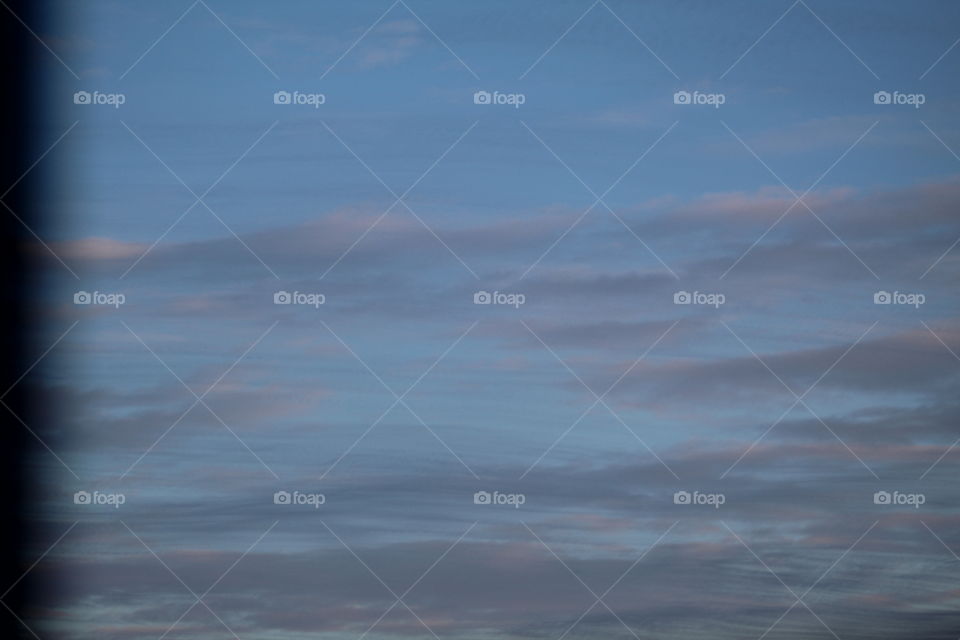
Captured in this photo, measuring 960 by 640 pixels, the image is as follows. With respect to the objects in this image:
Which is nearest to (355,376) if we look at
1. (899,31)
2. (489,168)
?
(489,168)

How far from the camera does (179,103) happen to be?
16.6 feet

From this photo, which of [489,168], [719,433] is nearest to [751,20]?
[489,168]

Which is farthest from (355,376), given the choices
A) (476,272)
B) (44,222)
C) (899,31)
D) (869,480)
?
(899,31)

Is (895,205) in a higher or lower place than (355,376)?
higher

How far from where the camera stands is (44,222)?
496 cm

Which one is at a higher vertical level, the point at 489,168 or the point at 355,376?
the point at 489,168

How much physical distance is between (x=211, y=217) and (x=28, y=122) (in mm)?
698

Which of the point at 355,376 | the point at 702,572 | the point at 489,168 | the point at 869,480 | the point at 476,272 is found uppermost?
the point at 489,168

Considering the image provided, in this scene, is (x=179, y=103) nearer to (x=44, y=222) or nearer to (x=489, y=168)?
(x=44, y=222)

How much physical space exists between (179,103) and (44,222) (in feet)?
2.01

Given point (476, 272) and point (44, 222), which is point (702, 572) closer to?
point (476, 272)

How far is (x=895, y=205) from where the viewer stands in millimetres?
5113

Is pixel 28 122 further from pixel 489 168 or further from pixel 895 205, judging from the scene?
pixel 895 205

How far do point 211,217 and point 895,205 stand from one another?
2.38 m
